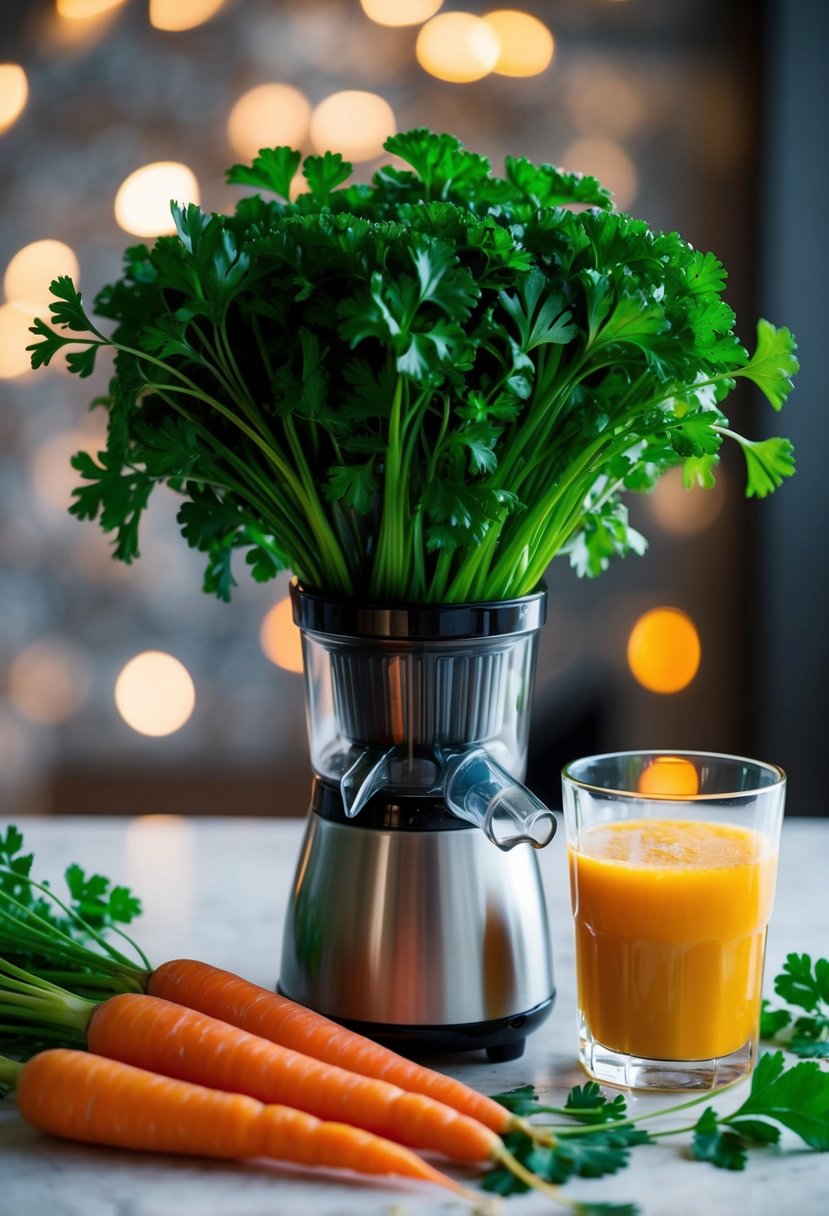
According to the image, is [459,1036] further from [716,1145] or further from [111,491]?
[111,491]

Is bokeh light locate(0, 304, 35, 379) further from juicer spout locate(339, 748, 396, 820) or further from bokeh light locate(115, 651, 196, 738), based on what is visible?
juicer spout locate(339, 748, 396, 820)

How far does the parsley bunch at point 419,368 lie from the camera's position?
72 centimetres

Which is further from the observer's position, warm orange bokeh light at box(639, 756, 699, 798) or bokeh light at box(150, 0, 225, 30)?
bokeh light at box(150, 0, 225, 30)

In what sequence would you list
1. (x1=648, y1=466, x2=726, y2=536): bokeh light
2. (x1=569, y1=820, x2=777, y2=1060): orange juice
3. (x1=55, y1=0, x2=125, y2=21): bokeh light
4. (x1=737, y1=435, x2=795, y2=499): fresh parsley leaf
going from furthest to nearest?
1. (x1=648, y1=466, x2=726, y2=536): bokeh light
2. (x1=55, y1=0, x2=125, y2=21): bokeh light
3. (x1=737, y1=435, x2=795, y2=499): fresh parsley leaf
4. (x1=569, y1=820, x2=777, y2=1060): orange juice

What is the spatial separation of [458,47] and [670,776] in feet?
5.43

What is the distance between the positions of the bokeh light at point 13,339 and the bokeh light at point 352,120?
57 centimetres

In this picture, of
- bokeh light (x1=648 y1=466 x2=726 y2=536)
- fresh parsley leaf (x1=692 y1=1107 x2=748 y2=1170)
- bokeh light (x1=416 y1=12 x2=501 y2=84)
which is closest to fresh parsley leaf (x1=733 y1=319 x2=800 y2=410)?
fresh parsley leaf (x1=692 y1=1107 x2=748 y2=1170)

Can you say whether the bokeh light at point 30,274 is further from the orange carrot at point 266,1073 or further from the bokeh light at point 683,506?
the orange carrot at point 266,1073

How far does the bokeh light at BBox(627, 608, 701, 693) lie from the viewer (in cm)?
225

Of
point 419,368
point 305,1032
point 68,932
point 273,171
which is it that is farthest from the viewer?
→ point 68,932

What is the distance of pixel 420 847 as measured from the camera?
2.66ft

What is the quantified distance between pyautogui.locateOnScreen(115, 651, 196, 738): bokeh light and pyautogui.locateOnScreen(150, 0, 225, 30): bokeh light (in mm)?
1041

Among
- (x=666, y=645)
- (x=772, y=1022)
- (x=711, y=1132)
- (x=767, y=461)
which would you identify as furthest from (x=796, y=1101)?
(x=666, y=645)

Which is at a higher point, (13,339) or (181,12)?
(181,12)
